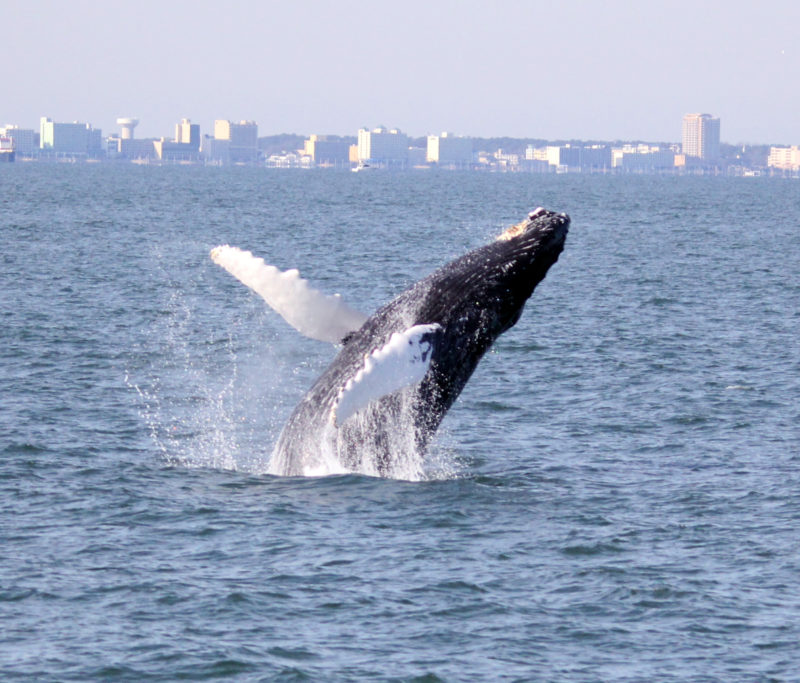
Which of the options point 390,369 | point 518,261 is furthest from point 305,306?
point 518,261

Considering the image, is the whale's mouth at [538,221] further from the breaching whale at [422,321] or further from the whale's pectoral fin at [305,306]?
the whale's pectoral fin at [305,306]

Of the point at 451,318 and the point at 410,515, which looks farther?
the point at 410,515

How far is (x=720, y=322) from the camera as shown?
36.5m

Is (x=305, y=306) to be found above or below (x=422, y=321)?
above

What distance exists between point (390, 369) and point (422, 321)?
115cm

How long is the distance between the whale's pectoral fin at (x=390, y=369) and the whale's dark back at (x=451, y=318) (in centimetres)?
35

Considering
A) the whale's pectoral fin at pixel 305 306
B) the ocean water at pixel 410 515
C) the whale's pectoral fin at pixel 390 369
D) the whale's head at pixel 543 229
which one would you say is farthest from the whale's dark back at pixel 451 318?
the ocean water at pixel 410 515

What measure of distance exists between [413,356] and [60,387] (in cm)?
1195

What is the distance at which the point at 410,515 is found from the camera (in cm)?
1559

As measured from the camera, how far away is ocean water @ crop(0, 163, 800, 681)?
39.8 feet

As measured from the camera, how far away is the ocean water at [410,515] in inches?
478

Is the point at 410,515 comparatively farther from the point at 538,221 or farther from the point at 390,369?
the point at 538,221

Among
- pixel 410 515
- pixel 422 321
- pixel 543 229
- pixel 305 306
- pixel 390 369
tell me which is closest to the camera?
pixel 390 369

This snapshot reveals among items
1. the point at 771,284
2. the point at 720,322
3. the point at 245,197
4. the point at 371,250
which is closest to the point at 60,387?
the point at 720,322
